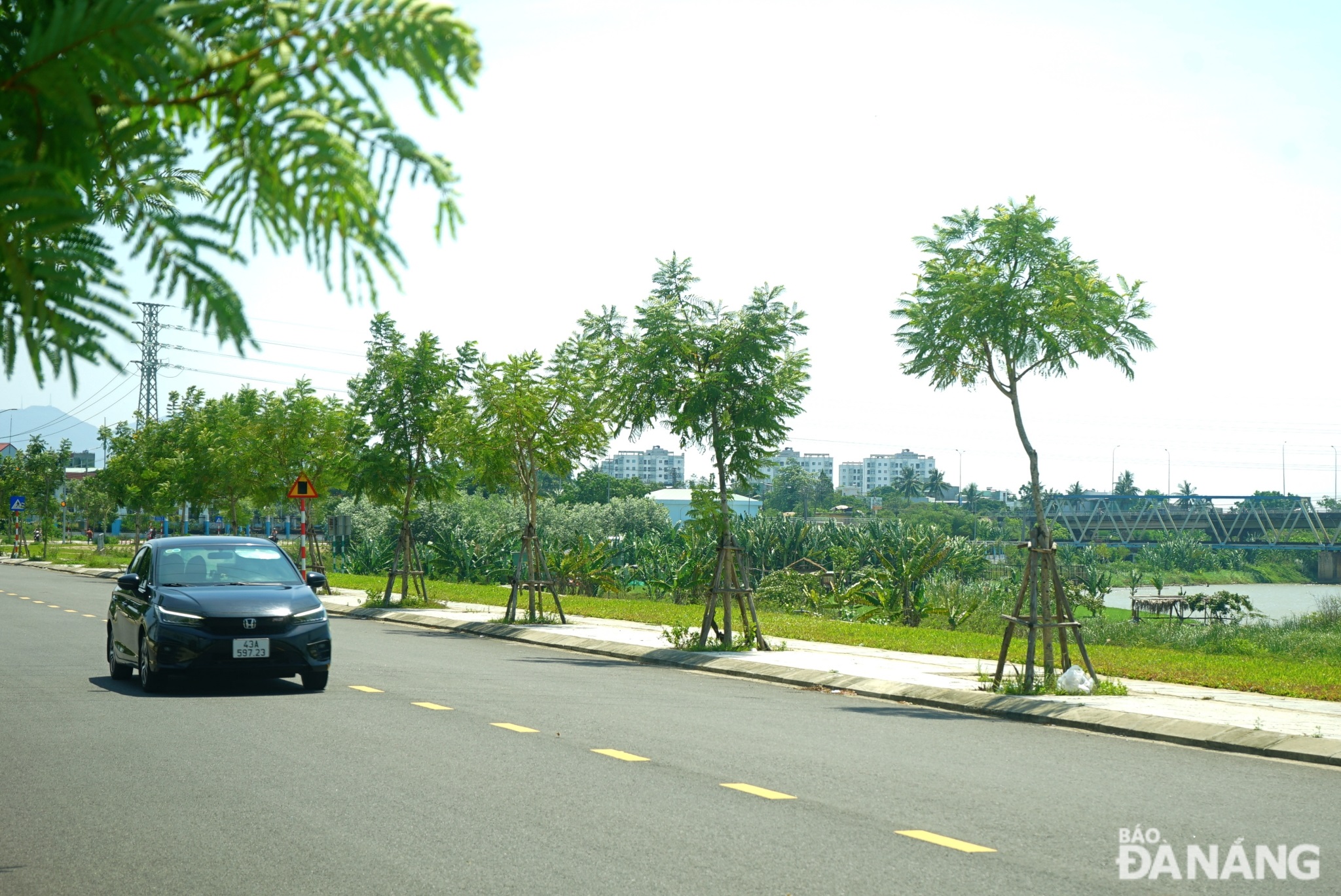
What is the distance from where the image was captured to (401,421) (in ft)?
98.2

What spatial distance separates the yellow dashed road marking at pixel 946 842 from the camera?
6.80m

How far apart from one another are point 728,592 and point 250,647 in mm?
8139

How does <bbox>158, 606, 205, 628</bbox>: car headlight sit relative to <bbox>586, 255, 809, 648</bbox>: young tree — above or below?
below

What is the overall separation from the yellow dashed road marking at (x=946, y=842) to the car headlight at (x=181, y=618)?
869 centimetres

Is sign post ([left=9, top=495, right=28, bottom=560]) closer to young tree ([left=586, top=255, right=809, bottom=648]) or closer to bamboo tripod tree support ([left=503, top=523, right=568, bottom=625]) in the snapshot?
bamboo tripod tree support ([left=503, top=523, right=568, bottom=625])

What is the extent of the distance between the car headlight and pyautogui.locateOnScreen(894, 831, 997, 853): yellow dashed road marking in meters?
8.69

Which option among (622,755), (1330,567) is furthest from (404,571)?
(1330,567)

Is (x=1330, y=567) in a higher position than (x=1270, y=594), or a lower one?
higher

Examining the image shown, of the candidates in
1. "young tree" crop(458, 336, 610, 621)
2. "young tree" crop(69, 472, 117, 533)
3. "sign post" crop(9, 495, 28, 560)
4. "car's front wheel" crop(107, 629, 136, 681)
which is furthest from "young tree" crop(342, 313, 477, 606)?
"young tree" crop(69, 472, 117, 533)

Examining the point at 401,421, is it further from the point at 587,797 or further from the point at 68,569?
the point at 68,569

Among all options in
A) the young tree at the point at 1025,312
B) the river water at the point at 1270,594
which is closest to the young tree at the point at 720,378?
the young tree at the point at 1025,312

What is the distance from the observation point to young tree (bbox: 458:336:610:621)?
81.4ft

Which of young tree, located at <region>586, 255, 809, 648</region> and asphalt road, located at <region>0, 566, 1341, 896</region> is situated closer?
asphalt road, located at <region>0, 566, 1341, 896</region>

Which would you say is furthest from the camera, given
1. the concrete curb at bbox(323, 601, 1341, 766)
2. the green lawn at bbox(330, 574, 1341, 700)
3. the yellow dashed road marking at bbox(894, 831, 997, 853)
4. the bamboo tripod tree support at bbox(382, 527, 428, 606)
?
the bamboo tripod tree support at bbox(382, 527, 428, 606)
